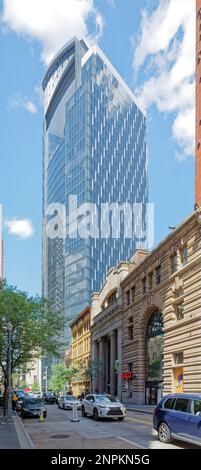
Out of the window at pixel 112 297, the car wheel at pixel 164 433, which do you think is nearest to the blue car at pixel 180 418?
the car wheel at pixel 164 433

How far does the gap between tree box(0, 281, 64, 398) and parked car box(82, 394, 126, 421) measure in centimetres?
1121

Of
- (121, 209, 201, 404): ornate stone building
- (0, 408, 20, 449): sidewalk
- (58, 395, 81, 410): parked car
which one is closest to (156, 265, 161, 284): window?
(121, 209, 201, 404): ornate stone building

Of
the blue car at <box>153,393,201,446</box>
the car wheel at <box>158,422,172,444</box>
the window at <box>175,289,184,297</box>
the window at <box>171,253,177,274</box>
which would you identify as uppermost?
the window at <box>171,253,177,274</box>

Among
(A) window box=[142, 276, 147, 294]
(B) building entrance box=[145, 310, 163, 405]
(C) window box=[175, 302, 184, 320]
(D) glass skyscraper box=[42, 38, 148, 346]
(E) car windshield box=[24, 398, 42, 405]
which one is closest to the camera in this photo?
(E) car windshield box=[24, 398, 42, 405]

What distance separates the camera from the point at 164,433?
18047 mm

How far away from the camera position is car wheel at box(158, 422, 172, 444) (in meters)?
17.9

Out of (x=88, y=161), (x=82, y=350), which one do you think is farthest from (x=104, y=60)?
(x=82, y=350)

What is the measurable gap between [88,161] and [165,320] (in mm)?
111914

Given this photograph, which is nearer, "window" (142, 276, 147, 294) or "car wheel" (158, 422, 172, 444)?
"car wheel" (158, 422, 172, 444)

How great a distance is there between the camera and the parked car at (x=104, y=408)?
29.1 m

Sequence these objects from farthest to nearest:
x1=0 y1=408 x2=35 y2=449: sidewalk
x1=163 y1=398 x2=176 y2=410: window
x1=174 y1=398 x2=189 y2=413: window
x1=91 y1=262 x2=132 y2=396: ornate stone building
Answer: x1=91 y1=262 x2=132 y2=396: ornate stone building
x1=163 y1=398 x2=176 y2=410: window
x1=0 y1=408 x2=35 y2=449: sidewalk
x1=174 y1=398 x2=189 y2=413: window

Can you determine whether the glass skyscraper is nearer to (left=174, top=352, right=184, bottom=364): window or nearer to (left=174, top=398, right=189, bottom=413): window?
(left=174, top=352, right=184, bottom=364): window

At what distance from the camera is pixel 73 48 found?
7446 inches

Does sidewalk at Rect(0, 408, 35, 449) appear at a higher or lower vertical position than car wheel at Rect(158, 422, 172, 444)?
lower
